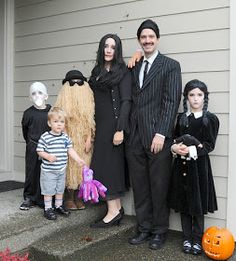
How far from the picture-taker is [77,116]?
3.78m

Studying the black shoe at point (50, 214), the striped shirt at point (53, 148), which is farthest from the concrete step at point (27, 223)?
the striped shirt at point (53, 148)

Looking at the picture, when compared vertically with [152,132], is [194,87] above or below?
above

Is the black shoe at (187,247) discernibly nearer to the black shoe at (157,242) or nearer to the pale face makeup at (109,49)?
the black shoe at (157,242)

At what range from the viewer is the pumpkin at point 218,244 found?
327 cm

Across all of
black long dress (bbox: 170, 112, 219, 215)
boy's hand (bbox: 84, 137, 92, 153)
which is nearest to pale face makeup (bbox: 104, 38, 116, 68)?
boy's hand (bbox: 84, 137, 92, 153)

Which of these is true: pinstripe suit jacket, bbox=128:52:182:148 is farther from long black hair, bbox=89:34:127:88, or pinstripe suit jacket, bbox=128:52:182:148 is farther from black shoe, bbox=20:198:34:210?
black shoe, bbox=20:198:34:210

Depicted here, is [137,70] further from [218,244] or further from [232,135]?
[218,244]

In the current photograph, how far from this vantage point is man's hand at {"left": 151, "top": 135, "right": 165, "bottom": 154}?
345cm

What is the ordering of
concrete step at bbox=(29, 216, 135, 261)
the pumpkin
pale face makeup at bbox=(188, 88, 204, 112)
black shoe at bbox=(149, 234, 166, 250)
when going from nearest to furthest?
concrete step at bbox=(29, 216, 135, 261) → the pumpkin → pale face makeup at bbox=(188, 88, 204, 112) → black shoe at bbox=(149, 234, 166, 250)

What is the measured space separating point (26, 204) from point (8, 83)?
2.01 meters

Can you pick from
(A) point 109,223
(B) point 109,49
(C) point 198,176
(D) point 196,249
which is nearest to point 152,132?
(C) point 198,176

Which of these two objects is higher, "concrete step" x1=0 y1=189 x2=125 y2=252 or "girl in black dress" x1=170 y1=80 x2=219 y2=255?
"girl in black dress" x1=170 y1=80 x2=219 y2=255

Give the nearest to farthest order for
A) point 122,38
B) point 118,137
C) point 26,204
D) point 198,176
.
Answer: point 198,176
point 118,137
point 26,204
point 122,38

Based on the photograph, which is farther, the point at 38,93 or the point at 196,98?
the point at 38,93
